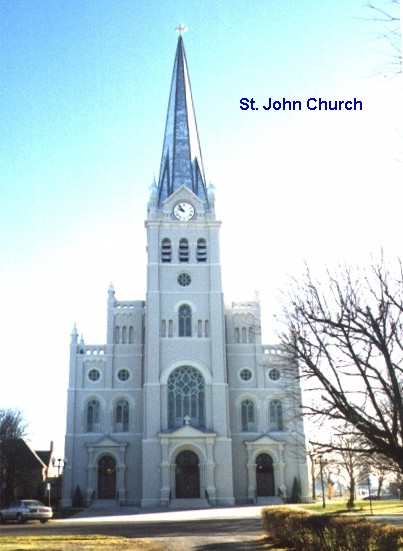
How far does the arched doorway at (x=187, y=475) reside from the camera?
49.3 m

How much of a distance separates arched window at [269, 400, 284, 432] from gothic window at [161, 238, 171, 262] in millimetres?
15159

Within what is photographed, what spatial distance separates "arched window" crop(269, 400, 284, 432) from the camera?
53.1 meters

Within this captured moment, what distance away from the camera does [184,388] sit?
171ft

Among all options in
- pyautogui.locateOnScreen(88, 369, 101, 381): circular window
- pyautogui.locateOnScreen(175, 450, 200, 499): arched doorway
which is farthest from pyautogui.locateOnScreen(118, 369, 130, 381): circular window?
pyautogui.locateOnScreen(175, 450, 200, 499): arched doorway

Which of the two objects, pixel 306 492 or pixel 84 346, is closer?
pixel 306 492

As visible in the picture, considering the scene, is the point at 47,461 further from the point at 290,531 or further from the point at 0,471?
the point at 290,531

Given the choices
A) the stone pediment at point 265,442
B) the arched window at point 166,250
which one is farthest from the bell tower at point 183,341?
the stone pediment at point 265,442

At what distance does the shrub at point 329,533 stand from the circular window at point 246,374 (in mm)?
32973

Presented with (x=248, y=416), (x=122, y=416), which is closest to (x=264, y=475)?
(x=248, y=416)

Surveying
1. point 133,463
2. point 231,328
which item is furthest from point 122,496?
Result: point 231,328

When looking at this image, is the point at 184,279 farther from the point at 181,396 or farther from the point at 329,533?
the point at 329,533

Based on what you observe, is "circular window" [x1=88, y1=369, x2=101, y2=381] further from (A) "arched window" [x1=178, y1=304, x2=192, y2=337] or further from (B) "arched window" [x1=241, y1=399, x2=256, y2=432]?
(B) "arched window" [x1=241, y1=399, x2=256, y2=432]

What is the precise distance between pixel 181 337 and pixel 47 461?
1338 inches

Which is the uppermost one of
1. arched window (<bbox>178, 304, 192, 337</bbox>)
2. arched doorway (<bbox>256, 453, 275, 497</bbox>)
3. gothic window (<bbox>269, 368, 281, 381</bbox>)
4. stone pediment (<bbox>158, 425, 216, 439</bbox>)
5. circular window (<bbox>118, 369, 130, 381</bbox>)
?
arched window (<bbox>178, 304, 192, 337</bbox>)
